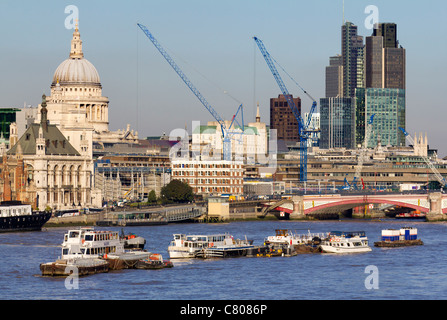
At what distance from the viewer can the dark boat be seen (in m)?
134

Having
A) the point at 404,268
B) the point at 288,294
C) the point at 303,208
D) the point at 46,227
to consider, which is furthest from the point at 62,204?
the point at 288,294

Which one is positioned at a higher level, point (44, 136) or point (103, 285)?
point (44, 136)

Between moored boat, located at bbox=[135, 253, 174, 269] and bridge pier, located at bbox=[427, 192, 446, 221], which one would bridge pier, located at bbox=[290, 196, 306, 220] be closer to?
bridge pier, located at bbox=[427, 192, 446, 221]

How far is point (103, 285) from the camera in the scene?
81250mm

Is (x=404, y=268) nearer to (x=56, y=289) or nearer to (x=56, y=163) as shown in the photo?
(x=56, y=289)

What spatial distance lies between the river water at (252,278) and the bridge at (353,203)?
4975 cm

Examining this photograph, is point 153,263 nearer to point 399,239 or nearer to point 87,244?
point 87,244

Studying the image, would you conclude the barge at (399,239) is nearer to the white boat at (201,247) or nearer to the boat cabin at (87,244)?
the white boat at (201,247)

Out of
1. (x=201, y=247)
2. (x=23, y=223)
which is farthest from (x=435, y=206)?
(x=201, y=247)

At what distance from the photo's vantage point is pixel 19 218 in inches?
5305

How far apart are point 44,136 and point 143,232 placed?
37.2 meters

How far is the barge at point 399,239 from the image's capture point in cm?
11688

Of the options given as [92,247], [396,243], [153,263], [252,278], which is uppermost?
[92,247]

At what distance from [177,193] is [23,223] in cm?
4049
